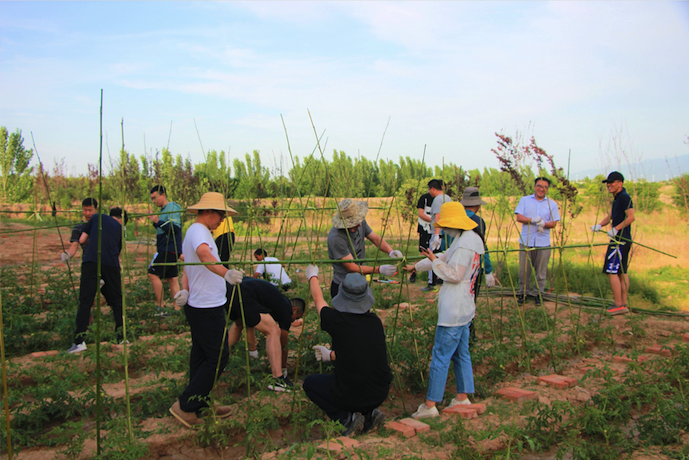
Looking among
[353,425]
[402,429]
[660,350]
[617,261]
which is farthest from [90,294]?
[617,261]

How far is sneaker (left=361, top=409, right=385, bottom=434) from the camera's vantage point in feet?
9.29

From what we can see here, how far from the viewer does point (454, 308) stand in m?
2.96

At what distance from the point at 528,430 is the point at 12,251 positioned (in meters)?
13.6

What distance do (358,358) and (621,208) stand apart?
13.6ft

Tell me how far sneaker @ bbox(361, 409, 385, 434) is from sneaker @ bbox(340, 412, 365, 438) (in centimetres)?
3

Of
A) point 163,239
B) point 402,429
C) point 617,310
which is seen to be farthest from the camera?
point 163,239

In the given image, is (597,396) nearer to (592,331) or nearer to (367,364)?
(367,364)

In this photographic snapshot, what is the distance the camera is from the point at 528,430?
8.48ft

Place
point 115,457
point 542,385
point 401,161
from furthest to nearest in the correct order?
1. point 401,161
2. point 542,385
3. point 115,457

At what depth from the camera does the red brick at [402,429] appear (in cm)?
251

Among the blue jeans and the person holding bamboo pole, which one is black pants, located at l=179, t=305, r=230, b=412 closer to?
the blue jeans

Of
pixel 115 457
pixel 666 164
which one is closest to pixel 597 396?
pixel 115 457

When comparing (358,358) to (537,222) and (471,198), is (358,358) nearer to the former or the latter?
(471,198)

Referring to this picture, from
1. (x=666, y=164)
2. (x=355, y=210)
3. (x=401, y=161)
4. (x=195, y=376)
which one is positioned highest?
(x=401, y=161)
